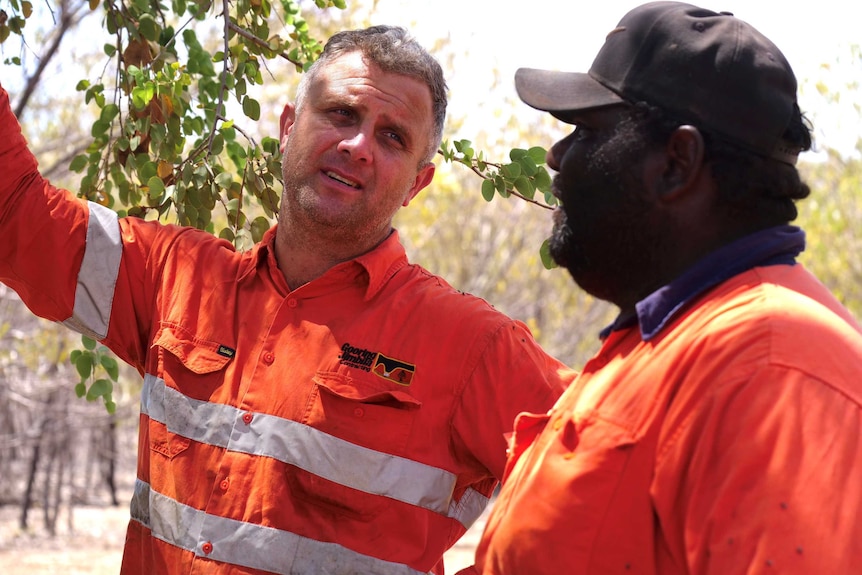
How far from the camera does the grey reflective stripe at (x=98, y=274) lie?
9.44 feet

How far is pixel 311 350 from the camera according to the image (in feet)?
9.19

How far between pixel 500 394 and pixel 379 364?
1.09 ft

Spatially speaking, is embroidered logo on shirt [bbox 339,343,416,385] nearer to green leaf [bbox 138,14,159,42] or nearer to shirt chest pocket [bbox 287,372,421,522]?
shirt chest pocket [bbox 287,372,421,522]

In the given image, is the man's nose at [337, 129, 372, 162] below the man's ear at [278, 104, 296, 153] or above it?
above

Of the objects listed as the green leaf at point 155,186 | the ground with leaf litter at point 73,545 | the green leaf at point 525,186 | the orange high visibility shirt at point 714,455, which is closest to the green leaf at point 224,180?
the green leaf at point 155,186

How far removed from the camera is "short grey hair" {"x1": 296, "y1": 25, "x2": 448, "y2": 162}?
10.0ft

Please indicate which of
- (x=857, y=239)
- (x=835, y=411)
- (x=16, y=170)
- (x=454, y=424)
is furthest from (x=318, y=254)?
(x=857, y=239)

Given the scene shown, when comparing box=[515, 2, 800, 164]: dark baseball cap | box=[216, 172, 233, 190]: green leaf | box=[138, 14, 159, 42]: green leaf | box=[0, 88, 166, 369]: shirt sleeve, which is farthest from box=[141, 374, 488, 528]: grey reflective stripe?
box=[138, 14, 159, 42]: green leaf

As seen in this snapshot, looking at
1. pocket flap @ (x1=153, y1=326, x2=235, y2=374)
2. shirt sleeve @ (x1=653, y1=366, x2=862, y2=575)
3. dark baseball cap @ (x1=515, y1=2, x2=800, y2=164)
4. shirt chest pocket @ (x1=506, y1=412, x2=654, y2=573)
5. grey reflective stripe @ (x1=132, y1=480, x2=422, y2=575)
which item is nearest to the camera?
shirt sleeve @ (x1=653, y1=366, x2=862, y2=575)

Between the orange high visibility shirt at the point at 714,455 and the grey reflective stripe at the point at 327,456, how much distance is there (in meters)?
0.88

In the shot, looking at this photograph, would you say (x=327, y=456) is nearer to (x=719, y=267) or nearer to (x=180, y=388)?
(x=180, y=388)

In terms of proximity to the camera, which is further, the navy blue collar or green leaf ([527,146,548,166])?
green leaf ([527,146,548,166])

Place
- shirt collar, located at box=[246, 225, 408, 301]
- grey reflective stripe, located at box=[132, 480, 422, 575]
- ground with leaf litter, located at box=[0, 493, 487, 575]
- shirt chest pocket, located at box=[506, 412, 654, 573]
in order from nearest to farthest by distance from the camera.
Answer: shirt chest pocket, located at box=[506, 412, 654, 573], grey reflective stripe, located at box=[132, 480, 422, 575], shirt collar, located at box=[246, 225, 408, 301], ground with leaf litter, located at box=[0, 493, 487, 575]

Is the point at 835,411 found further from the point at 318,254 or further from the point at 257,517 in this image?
the point at 318,254
